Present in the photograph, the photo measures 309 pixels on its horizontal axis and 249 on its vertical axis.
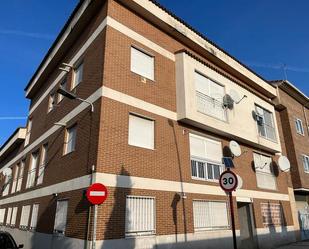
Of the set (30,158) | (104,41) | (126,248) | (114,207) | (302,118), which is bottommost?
(126,248)

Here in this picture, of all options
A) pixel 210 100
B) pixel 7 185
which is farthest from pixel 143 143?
pixel 7 185

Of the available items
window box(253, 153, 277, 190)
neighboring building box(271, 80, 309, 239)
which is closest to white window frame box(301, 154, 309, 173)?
neighboring building box(271, 80, 309, 239)

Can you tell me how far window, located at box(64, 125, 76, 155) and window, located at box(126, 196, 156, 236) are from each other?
3.70 metres

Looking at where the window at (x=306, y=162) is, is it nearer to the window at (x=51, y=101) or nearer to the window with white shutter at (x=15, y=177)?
the window at (x=51, y=101)

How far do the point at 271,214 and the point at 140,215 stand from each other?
973 centimetres

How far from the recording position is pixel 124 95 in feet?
34.6

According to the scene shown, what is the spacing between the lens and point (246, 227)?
1452 centimetres

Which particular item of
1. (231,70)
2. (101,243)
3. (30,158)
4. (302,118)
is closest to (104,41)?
(101,243)

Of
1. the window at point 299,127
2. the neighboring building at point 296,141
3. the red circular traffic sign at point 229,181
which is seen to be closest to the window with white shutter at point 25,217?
the red circular traffic sign at point 229,181

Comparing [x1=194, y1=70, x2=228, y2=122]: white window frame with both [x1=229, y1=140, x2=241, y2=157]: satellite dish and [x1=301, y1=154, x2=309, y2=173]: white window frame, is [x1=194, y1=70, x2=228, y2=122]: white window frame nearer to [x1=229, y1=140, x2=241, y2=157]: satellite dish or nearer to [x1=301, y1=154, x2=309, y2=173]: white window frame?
[x1=229, y1=140, x2=241, y2=157]: satellite dish

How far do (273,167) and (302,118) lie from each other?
26.4ft

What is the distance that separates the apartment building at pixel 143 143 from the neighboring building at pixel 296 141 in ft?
9.92

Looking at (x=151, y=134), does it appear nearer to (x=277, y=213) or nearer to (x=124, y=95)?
(x=124, y=95)

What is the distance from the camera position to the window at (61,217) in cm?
1047
